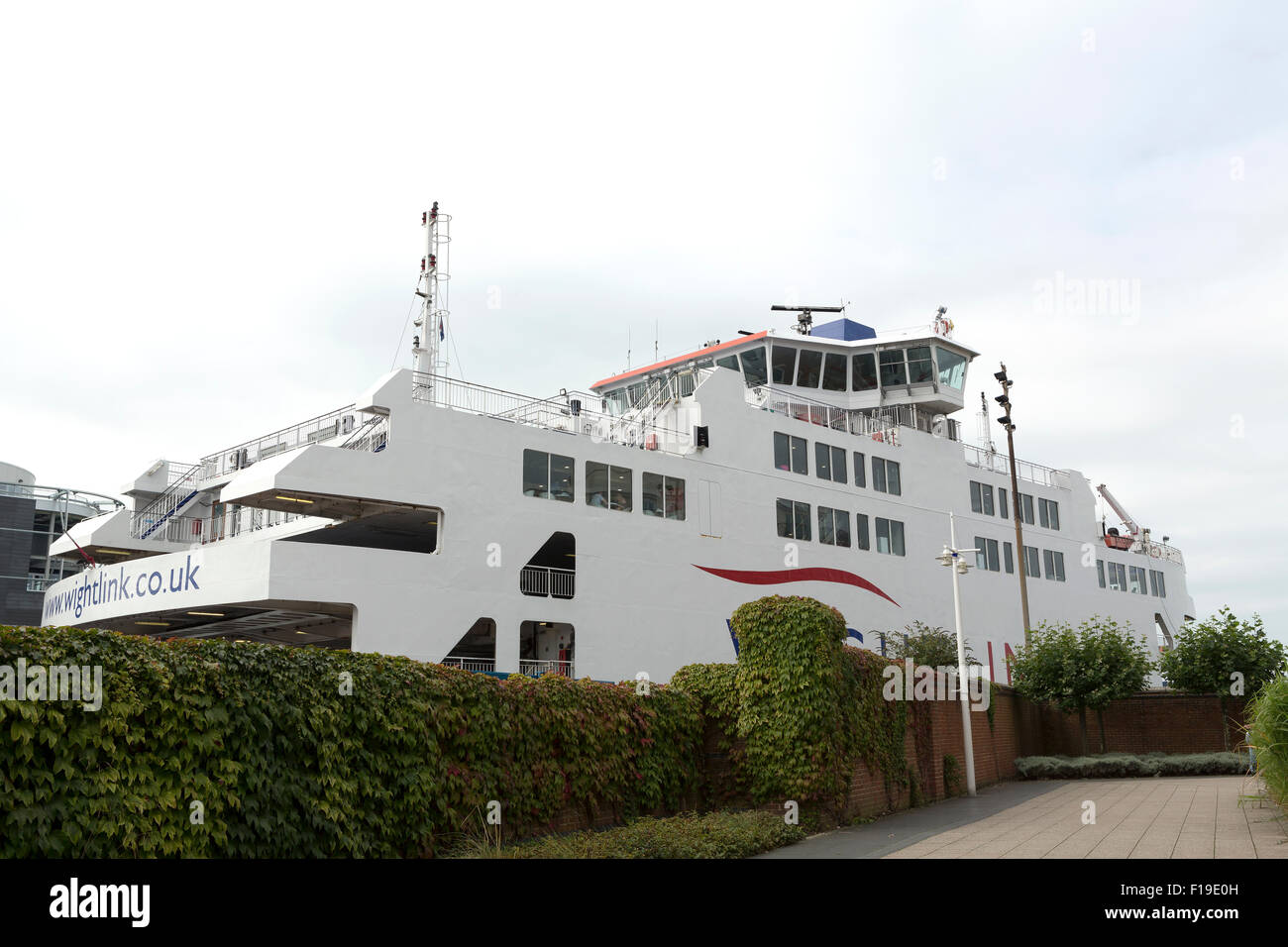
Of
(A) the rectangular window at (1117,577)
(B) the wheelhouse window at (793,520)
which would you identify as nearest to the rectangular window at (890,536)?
(B) the wheelhouse window at (793,520)

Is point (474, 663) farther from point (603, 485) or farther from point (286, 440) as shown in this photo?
point (286, 440)

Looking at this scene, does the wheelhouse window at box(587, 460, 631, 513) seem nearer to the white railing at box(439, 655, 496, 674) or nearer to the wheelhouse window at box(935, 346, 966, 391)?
the white railing at box(439, 655, 496, 674)

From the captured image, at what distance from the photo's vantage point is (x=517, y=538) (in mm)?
22125

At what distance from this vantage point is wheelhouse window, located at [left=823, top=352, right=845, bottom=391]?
33.2 metres

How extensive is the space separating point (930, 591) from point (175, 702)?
88.4 feet

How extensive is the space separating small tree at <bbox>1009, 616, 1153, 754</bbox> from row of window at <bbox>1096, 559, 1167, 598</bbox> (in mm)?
14821

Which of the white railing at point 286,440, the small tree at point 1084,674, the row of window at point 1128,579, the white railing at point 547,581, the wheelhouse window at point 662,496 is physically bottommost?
the small tree at point 1084,674

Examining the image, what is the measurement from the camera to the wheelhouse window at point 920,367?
33.6 metres

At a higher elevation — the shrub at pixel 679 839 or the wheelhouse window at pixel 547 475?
the wheelhouse window at pixel 547 475

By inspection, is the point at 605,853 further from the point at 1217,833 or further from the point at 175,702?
the point at 1217,833

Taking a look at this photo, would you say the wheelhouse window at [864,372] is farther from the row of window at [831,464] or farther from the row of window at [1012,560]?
the row of window at [1012,560]

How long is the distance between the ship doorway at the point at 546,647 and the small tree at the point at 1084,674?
11772 millimetres

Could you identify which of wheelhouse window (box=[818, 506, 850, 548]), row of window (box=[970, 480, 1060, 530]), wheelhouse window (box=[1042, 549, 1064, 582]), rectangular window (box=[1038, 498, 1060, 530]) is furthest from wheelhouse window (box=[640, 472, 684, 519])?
rectangular window (box=[1038, 498, 1060, 530])
